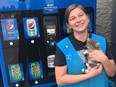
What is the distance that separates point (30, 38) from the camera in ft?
7.42

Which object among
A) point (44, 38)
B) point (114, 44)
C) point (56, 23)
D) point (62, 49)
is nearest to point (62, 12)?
point (56, 23)

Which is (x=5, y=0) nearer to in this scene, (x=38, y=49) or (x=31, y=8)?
(x=31, y=8)

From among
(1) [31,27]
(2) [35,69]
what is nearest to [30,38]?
(1) [31,27]

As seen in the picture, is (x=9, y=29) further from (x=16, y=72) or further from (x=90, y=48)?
(x=90, y=48)

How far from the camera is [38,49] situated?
231 centimetres

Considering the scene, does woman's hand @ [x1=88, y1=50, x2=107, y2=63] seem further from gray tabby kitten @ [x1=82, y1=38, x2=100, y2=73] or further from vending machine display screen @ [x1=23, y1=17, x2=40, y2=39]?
vending machine display screen @ [x1=23, y1=17, x2=40, y2=39]

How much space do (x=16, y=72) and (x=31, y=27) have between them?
18.1 inches

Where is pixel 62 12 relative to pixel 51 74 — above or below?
above

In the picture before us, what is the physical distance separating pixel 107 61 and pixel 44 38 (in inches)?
28.4

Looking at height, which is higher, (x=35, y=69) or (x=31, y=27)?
(x=31, y=27)

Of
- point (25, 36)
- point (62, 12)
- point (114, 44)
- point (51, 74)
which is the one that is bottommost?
point (51, 74)

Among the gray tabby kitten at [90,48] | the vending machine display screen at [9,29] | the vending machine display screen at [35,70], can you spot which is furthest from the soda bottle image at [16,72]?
the gray tabby kitten at [90,48]

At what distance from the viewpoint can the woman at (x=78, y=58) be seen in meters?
1.85

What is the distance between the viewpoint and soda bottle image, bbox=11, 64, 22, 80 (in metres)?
2.28
